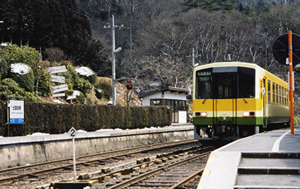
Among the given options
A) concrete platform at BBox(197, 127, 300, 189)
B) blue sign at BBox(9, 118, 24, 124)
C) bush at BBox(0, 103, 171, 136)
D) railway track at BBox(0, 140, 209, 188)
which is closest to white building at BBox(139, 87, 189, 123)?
bush at BBox(0, 103, 171, 136)

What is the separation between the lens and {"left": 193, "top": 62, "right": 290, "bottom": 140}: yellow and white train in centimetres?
1549

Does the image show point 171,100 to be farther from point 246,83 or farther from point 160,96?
point 246,83

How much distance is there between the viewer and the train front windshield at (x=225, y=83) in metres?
15.6

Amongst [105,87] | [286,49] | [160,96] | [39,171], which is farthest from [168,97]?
[39,171]

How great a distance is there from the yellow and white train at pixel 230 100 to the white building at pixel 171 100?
19134 mm

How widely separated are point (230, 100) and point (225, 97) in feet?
0.71

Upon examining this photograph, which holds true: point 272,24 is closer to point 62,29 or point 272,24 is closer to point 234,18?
point 234,18

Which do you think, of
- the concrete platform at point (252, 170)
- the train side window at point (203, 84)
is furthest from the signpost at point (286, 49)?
the concrete platform at point (252, 170)

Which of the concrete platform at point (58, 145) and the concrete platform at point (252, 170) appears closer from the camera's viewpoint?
the concrete platform at point (252, 170)

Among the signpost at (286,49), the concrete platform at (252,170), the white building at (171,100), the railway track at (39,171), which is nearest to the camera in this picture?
the concrete platform at (252,170)

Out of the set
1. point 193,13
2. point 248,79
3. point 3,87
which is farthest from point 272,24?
point 248,79

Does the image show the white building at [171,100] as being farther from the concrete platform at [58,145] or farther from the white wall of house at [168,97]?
the concrete platform at [58,145]

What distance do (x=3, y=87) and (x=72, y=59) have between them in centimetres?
1937

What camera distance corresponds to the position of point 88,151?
18.4 meters
